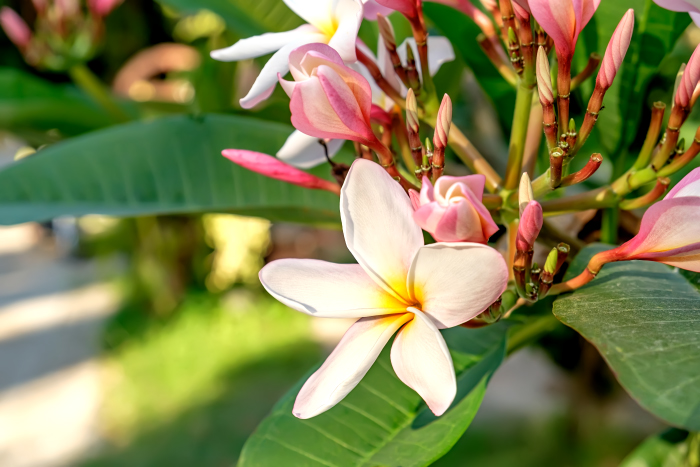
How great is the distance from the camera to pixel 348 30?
31cm

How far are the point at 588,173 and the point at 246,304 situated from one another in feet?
8.53

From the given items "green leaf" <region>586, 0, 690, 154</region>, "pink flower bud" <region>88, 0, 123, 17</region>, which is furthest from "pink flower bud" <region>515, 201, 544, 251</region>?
"pink flower bud" <region>88, 0, 123, 17</region>

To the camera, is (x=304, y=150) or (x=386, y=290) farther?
(x=304, y=150)

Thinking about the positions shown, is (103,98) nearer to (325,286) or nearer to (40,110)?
(40,110)

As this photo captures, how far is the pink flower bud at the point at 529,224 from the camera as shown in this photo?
27cm

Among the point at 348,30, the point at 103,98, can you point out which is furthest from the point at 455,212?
the point at 103,98

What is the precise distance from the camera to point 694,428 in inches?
8.3

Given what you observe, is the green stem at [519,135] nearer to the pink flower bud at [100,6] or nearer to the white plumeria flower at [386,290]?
the white plumeria flower at [386,290]

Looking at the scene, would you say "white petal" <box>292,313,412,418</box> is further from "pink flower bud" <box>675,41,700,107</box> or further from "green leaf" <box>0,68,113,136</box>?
"green leaf" <box>0,68,113,136</box>

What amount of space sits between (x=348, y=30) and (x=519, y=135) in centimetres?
14

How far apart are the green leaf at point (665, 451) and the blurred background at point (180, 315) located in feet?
0.85

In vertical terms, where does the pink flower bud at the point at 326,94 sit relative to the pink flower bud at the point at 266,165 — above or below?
above

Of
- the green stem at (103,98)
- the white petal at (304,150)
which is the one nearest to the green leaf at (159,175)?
the white petal at (304,150)

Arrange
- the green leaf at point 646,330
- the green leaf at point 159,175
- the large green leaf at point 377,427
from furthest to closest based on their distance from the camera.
Answer: the green leaf at point 159,175, the large green leaf at point 377,427, the green leaf at point 646,330
